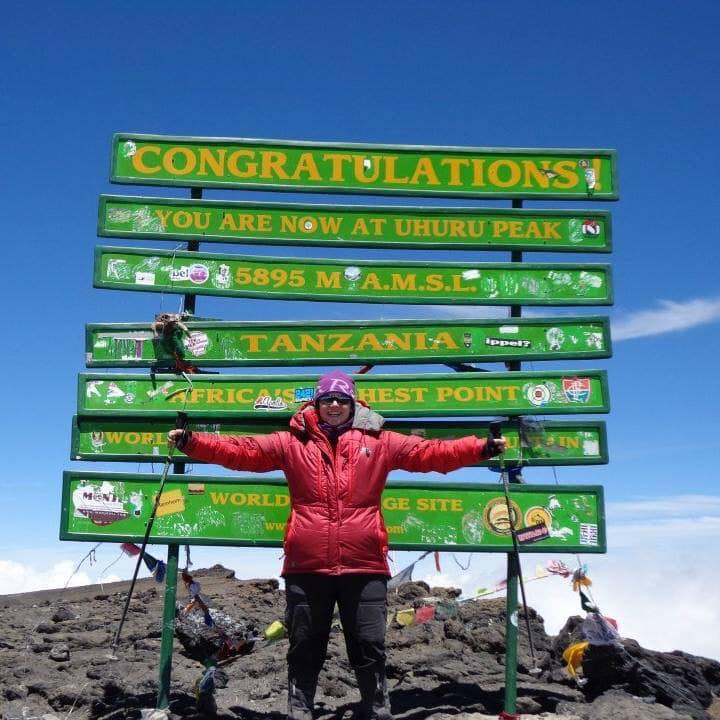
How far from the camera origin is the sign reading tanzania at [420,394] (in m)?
8.05

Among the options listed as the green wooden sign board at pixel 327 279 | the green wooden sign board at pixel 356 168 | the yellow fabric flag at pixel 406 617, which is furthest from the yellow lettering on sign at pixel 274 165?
the yellow fabric flag at pixel 406 617

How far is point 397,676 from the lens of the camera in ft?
29.8

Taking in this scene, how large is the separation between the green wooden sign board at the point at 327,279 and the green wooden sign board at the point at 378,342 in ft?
0.90

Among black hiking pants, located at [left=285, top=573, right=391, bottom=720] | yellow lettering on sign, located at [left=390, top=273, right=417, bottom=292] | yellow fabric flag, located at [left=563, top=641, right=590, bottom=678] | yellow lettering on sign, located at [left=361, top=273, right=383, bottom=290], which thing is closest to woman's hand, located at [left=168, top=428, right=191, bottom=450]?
black hiking pants, located at [left=285, top=573, right=391, bottom=720]

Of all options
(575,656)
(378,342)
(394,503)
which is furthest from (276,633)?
(575,656)

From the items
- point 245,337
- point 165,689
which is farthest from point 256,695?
point 245,337

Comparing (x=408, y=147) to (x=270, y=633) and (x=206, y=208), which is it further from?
(x=270, y=633)

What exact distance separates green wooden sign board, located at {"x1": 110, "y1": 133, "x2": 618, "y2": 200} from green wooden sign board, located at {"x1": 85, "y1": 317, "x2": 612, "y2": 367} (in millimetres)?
1353

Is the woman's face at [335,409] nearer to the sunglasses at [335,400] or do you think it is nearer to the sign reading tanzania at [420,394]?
the sunglasses at [335,400]

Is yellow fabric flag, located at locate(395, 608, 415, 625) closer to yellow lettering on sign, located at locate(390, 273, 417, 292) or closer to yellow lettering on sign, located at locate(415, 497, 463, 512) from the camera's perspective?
yellow lettering on sign, located at locate(415, 497, 463, 512)

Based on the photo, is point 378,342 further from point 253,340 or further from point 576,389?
point 576,389

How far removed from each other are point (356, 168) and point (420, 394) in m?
2.35

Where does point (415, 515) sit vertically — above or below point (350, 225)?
below

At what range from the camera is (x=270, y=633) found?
25.2ft
